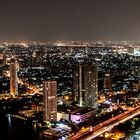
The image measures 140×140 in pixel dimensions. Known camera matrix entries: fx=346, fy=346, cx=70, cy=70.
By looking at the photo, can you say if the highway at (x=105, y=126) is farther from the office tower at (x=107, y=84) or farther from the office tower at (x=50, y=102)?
the office tower at (x=107, y=84)

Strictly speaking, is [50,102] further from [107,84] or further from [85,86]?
[107,84]

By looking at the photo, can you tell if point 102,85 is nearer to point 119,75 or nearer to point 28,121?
point 119,75

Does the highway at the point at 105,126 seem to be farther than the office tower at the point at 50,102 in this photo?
No

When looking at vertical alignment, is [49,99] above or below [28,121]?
above

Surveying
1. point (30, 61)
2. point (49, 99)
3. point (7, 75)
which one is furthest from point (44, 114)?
point (30, 61)

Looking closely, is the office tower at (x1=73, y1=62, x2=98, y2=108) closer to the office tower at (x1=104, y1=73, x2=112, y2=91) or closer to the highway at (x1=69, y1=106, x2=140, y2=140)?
the highway at (x1=69, y1=106, x2=140, y2=140)

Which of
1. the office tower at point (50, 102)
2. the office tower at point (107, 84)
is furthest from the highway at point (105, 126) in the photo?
the office tower at point (107, 84)

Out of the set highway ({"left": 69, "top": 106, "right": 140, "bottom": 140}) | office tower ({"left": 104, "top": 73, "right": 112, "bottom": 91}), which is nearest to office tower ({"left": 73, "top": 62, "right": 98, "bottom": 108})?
highway ({"left": 69, "top": 106, "right": 140, "bottom": 140})
